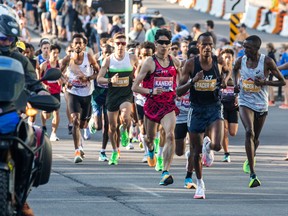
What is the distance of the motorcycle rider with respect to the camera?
35.6 feet

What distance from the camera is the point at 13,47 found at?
11047 millimetres

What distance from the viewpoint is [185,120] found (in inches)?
698

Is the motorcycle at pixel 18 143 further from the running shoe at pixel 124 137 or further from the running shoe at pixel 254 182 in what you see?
the running shoe at pixel 124 137

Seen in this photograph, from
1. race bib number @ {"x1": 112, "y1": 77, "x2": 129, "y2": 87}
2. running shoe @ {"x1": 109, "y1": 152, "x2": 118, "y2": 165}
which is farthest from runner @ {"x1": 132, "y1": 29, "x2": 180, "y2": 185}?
race bib number @ {"x1": 112, "y1": 77, "x2": 129, "y2": 87}

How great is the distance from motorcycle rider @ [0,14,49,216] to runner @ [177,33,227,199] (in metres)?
4.39

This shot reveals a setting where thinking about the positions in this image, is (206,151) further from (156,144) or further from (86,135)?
(86,135)

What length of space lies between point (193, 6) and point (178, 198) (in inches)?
1835

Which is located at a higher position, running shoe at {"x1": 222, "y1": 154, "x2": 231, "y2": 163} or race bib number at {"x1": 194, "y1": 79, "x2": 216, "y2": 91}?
race bib number at {"x1": 194, "y1": 79, "x2": 216, "y2": 91}

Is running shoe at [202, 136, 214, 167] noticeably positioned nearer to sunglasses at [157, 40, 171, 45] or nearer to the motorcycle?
sunglasses at [157, 40, 171, 45]

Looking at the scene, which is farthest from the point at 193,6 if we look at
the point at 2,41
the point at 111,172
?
the point at 2,41

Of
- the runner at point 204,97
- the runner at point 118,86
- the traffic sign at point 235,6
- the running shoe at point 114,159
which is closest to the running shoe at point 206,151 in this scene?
A: the runner at point 204,97

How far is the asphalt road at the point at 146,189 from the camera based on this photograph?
13984mm

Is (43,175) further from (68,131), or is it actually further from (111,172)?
(68,131)

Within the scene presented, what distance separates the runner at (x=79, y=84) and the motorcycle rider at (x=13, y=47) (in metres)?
8.33
